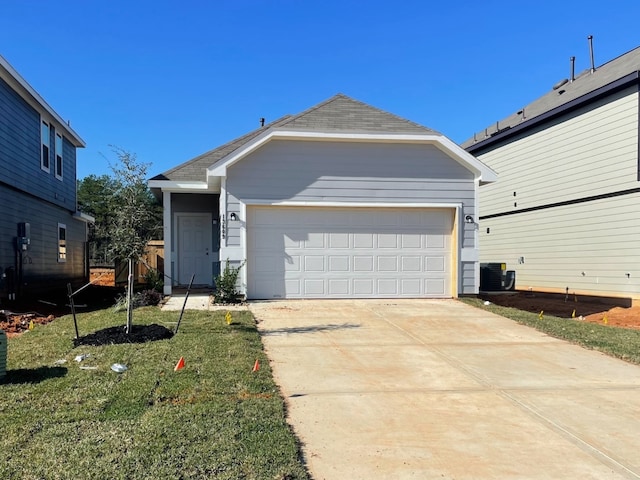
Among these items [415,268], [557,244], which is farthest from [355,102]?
[557,244]

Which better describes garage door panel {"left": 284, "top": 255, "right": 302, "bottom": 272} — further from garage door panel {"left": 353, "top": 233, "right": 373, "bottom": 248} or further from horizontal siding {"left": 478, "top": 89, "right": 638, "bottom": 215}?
horizontal siding {"left": 478, "top": 89, "right": 638, "bottom": 215}

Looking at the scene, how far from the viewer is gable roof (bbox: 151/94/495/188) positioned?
10973mm

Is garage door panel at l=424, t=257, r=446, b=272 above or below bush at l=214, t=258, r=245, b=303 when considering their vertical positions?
above

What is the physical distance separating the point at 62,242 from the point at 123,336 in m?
12.4

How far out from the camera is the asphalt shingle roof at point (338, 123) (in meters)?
11.4

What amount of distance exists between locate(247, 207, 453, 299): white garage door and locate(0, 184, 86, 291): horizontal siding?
6096 mm

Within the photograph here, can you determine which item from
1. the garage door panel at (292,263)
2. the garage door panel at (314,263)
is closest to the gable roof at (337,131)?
the garage door panel at (292,263)

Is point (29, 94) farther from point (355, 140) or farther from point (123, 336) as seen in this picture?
point (123, 336)

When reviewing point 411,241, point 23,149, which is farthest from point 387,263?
point 23,149

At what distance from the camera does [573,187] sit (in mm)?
15289

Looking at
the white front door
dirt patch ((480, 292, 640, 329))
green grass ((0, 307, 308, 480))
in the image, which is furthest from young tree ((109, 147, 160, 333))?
dirt patch ((480, 292, 640, 329))

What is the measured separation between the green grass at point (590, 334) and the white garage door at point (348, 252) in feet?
6.79

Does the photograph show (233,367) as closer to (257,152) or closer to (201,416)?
(201,416)

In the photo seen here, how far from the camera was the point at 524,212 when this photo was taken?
17.7 meters
